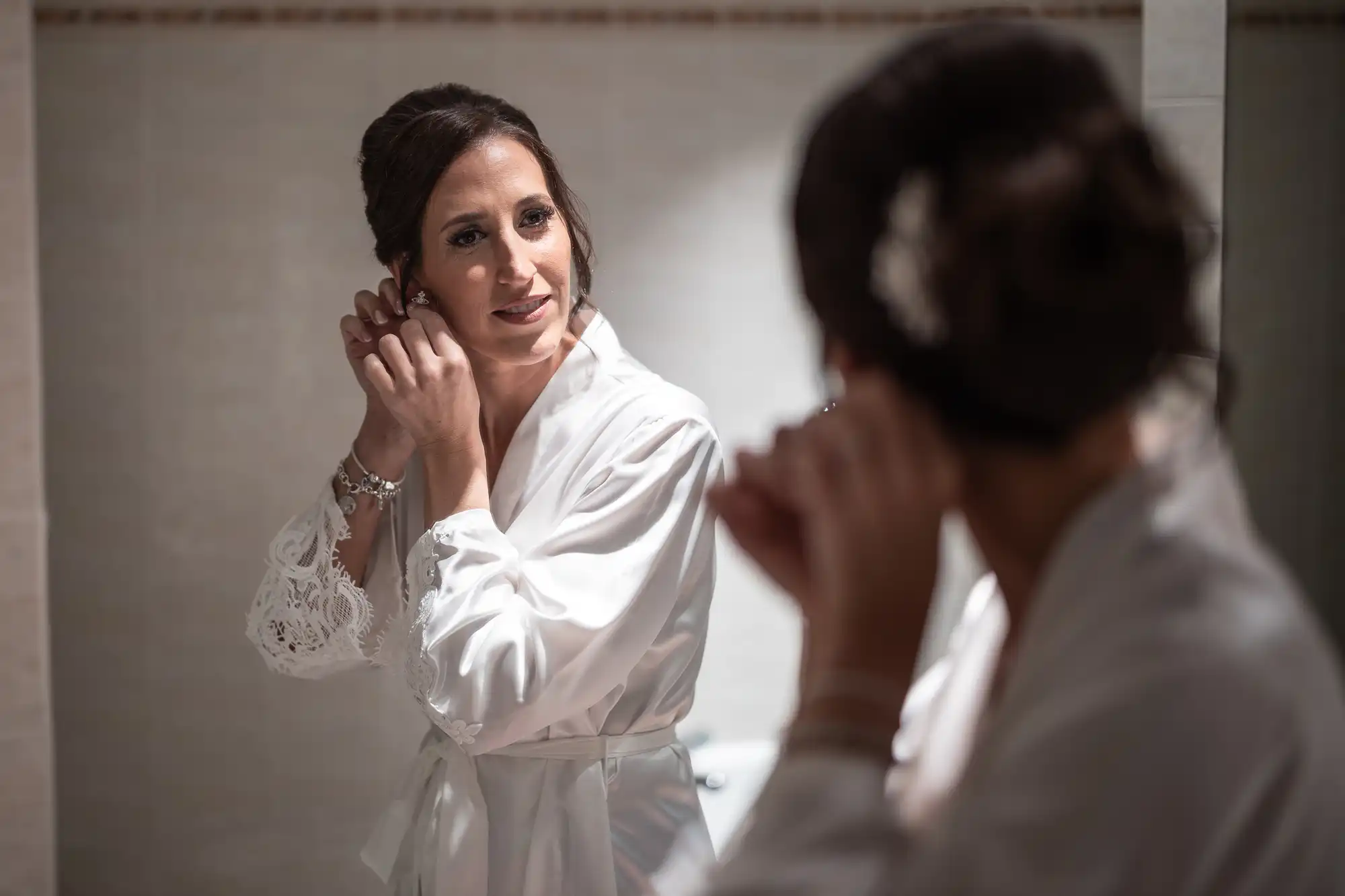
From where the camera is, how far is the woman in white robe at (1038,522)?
1.54 ft

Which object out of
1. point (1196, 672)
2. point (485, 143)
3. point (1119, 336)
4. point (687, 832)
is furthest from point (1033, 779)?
point (485, 143)

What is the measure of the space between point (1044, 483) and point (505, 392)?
0.83 m

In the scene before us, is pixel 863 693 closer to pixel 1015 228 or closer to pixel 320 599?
pixel 1015 228

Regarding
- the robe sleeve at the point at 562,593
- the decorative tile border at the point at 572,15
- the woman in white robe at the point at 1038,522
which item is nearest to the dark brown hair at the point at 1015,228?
the woman in white robe at the point at 1038,522

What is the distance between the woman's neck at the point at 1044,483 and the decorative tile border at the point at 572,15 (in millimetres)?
1678

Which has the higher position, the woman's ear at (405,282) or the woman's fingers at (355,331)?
the woman's ear at (405,282)

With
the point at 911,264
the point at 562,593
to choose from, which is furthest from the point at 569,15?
the point at 911,264

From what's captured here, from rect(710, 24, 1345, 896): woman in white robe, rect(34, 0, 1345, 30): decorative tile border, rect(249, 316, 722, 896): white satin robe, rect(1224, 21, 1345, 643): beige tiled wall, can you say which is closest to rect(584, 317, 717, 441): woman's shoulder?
rect(249, 316, 722, 896): white satin robe

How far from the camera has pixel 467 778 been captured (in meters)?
1.18

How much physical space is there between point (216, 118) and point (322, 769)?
1146 millimetres

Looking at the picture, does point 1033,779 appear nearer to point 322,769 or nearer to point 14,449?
point 14,449

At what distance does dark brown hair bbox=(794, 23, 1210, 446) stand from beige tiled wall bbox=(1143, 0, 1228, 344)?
727mm

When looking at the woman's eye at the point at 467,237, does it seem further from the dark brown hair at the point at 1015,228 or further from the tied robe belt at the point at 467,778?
the dark brown hair at the point at 1015,228

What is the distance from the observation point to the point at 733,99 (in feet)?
7.58
